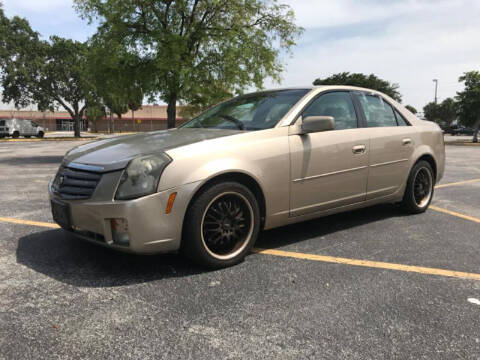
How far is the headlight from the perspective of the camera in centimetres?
298

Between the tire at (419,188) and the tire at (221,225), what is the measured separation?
8.13 ft

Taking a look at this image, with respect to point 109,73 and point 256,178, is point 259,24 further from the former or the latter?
point 256,178

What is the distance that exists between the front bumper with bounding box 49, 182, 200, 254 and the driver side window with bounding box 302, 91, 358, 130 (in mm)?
1676

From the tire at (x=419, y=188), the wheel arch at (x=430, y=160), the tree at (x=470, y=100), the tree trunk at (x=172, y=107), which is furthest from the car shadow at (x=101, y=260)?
the tree at (x=470, y=100)

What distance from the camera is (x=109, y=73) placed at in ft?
52.6

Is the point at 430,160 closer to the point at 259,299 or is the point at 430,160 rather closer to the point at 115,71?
the point at 259,299

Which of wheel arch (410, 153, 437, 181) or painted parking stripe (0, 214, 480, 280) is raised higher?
wheel arch (410, 153, 437, 181)

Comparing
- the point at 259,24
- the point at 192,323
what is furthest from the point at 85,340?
the point at 259,24

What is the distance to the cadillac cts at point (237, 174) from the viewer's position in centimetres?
303

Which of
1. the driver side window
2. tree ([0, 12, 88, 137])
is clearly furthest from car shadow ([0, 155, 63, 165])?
tree ([0, 12, 88, 137])

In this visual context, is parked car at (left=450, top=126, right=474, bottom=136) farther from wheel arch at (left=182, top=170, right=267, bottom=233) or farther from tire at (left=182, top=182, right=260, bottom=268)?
tire at (left=182, top=182, right=260, bottom=268)

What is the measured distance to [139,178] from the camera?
3010 millimetres

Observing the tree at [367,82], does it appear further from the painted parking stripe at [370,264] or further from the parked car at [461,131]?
the painted parking stripe at [370,264]

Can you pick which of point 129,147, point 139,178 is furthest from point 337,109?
point 139,178
